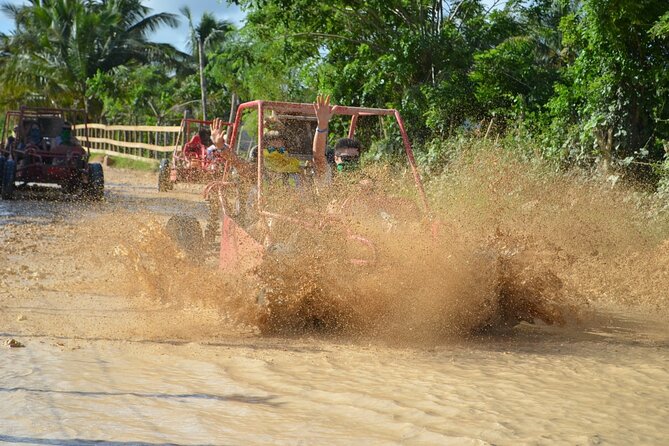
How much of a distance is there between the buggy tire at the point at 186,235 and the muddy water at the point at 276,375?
0.30 m

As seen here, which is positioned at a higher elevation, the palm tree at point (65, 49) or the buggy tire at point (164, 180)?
the palm tree at point (65, 49)

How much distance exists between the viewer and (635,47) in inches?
502

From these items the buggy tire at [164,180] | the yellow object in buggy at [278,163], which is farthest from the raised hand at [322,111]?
the buggy tire at [164,180]

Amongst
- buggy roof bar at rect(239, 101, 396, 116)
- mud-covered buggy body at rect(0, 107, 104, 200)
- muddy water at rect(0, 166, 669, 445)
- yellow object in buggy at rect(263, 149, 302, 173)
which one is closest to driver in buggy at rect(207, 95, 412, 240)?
yellow object in buggy at rect(263, 149, 302, 173)

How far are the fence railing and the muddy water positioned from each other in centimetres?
2043

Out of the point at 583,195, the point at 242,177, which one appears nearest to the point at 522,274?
the point at 242,177

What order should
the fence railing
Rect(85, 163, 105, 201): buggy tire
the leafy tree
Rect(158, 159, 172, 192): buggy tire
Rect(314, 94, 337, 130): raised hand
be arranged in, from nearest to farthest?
Rect(314, 94, 337, 130): raised hand → the leafy tree → Rect(85, 163, 105, 201): buggy tire → Rect(158, 159, 172, 192): buggy tire → the fence railing

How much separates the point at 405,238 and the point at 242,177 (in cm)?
169

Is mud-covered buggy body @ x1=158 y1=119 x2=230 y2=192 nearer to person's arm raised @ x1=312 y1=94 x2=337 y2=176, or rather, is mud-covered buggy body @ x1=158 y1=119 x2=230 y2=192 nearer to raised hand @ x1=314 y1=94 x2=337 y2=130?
person's arm raised @ x1=312 y1=94 x2=337 y2=176

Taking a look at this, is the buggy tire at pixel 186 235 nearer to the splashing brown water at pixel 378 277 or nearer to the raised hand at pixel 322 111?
the splashing brown water at pixel 378 277

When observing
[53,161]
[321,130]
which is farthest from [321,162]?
[53,161]

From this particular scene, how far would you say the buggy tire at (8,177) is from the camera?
54.6 ft

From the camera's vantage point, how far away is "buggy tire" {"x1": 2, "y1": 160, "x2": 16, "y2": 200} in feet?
54.6

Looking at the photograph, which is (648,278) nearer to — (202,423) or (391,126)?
(202,423)
